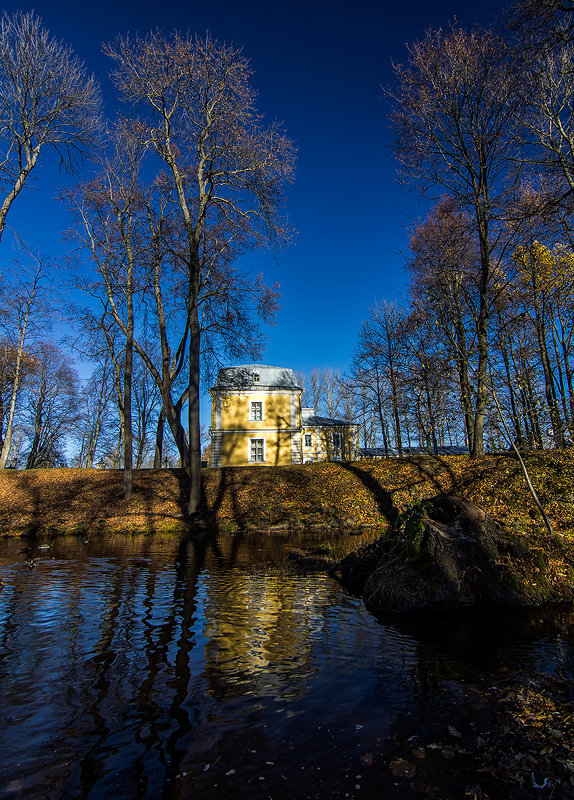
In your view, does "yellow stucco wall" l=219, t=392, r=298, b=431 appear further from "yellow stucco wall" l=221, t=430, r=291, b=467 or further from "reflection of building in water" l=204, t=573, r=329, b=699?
"reflection of building in water" l=204, t=573, r=329, b=699

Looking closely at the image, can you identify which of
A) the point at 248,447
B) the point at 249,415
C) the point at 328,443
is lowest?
the point at 248,447

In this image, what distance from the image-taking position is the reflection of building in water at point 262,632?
139 inches

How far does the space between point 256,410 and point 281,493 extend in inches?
604

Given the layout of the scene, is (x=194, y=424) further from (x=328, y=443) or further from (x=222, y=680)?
(x=328, y=443)

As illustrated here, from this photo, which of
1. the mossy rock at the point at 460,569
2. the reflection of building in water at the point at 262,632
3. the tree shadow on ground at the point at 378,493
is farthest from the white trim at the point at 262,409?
the mossy rock at the point at 460,569

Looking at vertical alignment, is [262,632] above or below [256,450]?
below

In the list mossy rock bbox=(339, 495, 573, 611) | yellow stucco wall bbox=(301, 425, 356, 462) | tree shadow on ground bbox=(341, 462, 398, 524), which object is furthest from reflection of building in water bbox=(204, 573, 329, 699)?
yellow stucco wall bbox=(301, 425, 356, 462)

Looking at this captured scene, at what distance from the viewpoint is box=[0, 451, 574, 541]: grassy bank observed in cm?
1473

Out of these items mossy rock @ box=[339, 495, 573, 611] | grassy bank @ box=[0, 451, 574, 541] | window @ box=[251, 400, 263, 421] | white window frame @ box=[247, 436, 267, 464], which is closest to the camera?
mossy rock @ box=[339, 495, 573, 611]

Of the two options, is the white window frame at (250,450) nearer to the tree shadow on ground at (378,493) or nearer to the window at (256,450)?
the window at (256,450)

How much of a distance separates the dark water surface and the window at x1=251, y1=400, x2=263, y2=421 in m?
26.2

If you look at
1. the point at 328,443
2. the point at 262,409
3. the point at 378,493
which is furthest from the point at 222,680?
the point at 328,443

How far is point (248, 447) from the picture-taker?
3303 cm

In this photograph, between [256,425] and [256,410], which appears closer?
[256,425]
